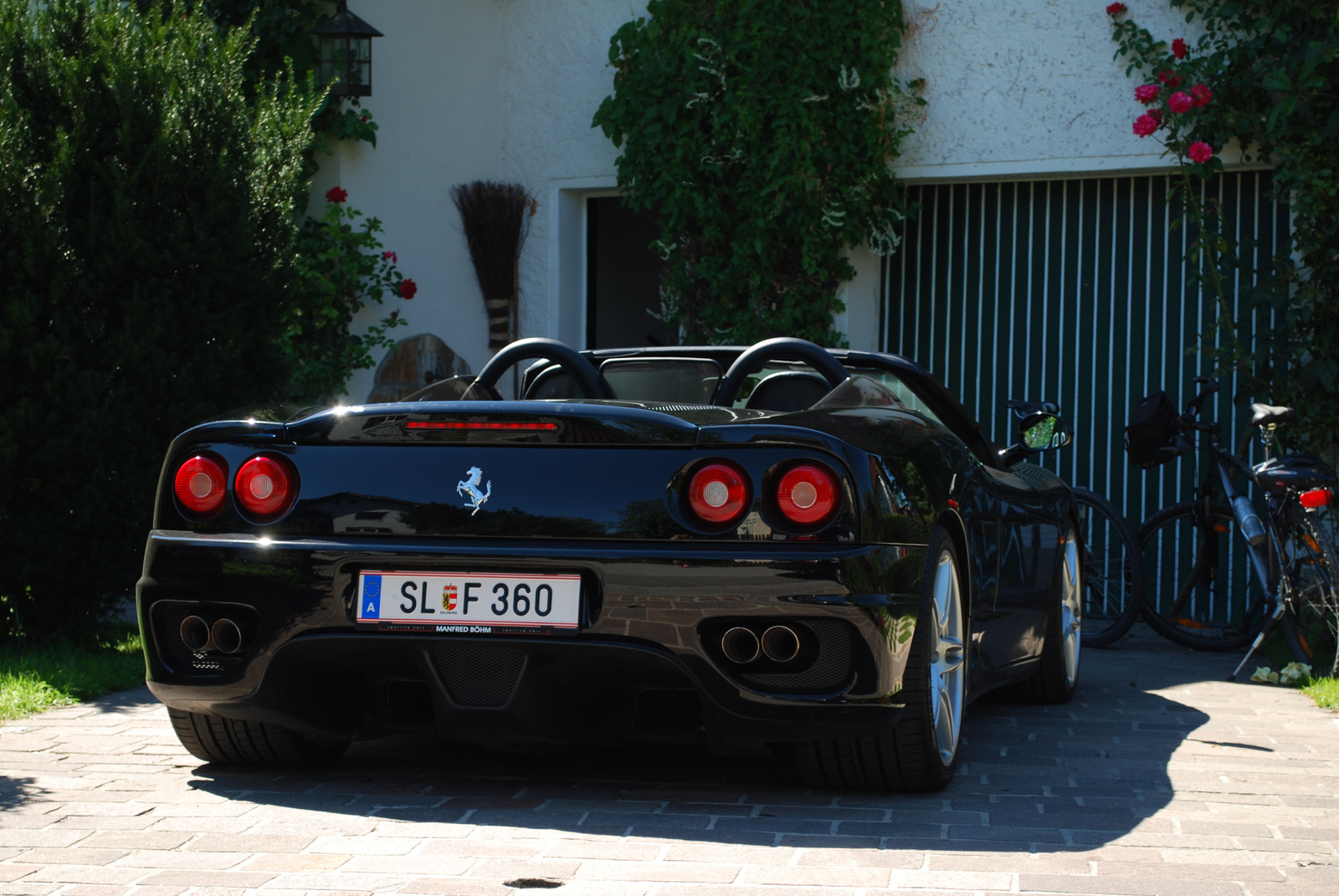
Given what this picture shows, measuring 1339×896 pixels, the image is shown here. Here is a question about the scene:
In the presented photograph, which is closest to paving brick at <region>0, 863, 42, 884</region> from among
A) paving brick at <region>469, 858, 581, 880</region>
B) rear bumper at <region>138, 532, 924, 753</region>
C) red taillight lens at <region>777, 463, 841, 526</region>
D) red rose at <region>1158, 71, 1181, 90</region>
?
rear bumper at <region>138, 532, 924, 753</region>

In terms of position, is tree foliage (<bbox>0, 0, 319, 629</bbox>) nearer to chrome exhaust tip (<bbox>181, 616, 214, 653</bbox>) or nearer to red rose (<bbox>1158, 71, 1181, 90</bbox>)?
chrome exhaust tip (<bbox>181, 616, 214, 653</bbox>)

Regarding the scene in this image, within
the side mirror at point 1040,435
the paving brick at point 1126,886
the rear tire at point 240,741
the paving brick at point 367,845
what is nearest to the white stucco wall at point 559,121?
the side mirror at point 1040,435

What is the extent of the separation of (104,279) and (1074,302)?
216 inches

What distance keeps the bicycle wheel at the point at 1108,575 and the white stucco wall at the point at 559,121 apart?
2.06 meters

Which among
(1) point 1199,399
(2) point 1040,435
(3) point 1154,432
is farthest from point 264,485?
(1) point 1199,399

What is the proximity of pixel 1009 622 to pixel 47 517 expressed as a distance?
11.2ft

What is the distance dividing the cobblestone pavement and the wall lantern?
5.12m

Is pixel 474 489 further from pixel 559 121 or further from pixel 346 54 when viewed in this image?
pixel 559 121

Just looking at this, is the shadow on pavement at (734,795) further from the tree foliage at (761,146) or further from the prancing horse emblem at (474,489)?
the tree foliage at (761,146)

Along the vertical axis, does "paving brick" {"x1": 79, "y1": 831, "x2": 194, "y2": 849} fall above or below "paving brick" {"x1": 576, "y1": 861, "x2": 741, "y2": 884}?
below

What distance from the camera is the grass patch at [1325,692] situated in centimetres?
550

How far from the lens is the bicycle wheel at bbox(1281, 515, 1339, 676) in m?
6.28

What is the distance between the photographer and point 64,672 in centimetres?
534

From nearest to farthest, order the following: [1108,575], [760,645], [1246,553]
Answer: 1. [760,645]
2. [1108,575]
3. [1246,553]
